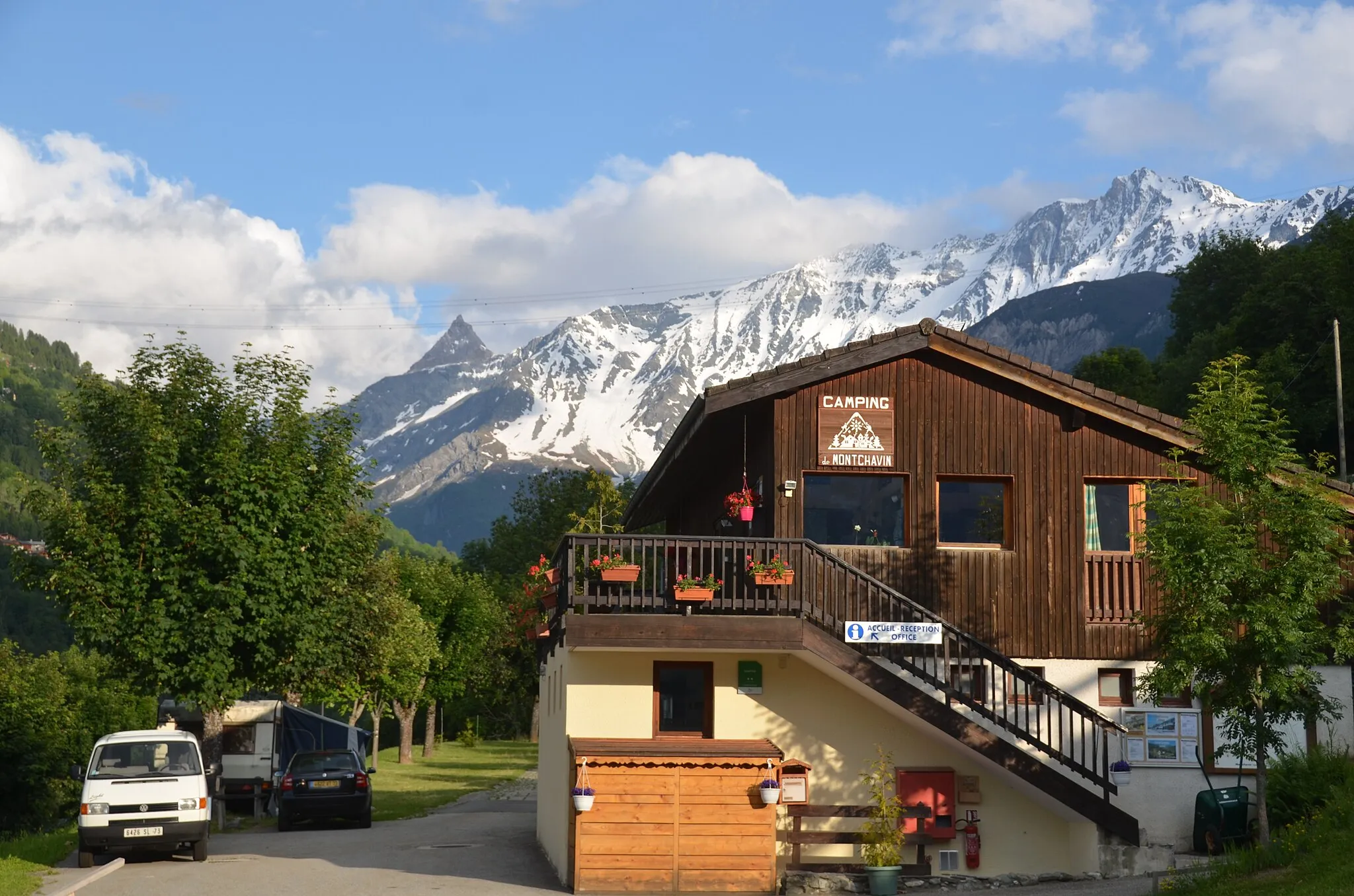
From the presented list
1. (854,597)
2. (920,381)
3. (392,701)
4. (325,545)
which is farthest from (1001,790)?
(392,701)

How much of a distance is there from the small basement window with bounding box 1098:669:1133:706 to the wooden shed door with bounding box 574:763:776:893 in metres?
5.37

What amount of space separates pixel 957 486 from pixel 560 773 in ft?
22.4

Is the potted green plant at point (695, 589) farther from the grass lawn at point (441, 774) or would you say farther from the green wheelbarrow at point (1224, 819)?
the grass lawn at point (441, 774)

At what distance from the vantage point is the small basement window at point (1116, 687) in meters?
20.5

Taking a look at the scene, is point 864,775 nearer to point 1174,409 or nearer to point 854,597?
point 854,597

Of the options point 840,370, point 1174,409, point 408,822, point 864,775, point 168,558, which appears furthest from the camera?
point 1174,409

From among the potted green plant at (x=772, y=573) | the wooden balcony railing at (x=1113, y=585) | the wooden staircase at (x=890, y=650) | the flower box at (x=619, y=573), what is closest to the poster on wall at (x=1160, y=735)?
the wooden staircase at (x=890, y=650)

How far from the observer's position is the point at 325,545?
91.9ft

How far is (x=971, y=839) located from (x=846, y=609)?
3379 millimetres

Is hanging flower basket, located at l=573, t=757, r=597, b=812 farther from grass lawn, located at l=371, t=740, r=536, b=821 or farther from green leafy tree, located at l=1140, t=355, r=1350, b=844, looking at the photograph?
grass lawn, located at l=371, t=740, r=536, b=821

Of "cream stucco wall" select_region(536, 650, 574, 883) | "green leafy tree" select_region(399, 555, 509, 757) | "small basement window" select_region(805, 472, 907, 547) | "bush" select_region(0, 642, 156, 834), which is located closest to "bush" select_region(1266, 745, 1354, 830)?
"small basement window" select_region(805, 472, 907, 547)

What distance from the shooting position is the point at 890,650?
750 inches

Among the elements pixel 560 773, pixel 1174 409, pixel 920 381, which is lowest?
pixel 560 773

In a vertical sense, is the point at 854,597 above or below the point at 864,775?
above
